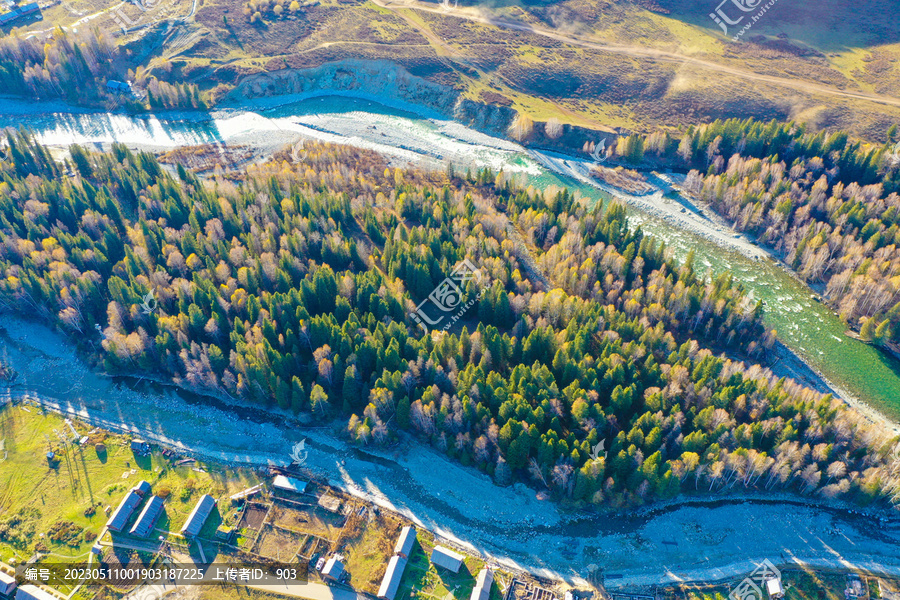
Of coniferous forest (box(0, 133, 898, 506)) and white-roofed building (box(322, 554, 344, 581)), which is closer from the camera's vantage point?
white-roofed building (box(322, 554, 344, 581))

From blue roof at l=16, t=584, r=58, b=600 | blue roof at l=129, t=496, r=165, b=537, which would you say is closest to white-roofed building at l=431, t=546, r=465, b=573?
blue roof at l=129, t=496, r=165, b=537

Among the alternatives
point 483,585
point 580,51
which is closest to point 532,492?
point 483,585

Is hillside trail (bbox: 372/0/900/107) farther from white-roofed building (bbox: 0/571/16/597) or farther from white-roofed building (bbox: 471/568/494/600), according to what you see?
white-roofed building (bbox: 0/571/16/597)

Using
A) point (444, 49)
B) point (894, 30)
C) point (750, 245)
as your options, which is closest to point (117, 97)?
point (444, 49)

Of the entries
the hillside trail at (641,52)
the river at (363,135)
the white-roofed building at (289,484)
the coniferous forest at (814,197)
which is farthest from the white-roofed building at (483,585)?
the hillside trail at (641,52)

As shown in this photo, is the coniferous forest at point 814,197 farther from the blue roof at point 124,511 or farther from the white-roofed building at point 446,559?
the blue roof at point 124,511
